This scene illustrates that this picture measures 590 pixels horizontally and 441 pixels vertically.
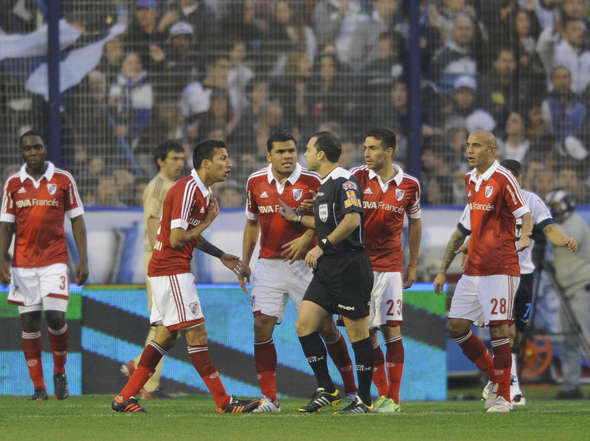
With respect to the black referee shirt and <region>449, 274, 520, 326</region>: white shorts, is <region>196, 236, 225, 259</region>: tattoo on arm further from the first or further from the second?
<region>449, 274, 520, 326</region>: white shorts

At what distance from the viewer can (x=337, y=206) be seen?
750 centimetres

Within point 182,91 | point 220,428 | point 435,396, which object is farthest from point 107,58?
point 220,428

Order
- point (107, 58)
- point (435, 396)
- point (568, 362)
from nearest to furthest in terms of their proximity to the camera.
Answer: point (435, 396), point (568, 362), point (107, 58)

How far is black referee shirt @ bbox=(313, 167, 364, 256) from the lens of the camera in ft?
24.5

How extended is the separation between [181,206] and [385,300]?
1.79 metres

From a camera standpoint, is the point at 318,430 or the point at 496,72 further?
the point at 496,72

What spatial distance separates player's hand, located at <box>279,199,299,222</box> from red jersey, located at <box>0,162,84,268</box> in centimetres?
228

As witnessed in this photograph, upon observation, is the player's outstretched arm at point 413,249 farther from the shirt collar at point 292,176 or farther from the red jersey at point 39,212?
the red jersey at point 39,212

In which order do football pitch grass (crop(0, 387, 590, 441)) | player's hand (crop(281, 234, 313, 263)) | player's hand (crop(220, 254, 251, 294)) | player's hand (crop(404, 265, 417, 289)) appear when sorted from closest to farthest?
1. football pitch grass (crop(0, 387, 590, 441))
2. player's hand (crop(220, 254, 251, 294))
3. player's hand (crop(281, 234, 313, 263))
4. player's hand (crop(404, 265, 417, 289))

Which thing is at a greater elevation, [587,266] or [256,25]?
[256,25]

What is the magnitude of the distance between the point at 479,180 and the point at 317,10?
17.3ft

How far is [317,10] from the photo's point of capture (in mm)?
12945

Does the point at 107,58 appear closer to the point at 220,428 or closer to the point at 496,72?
the point at 496,72

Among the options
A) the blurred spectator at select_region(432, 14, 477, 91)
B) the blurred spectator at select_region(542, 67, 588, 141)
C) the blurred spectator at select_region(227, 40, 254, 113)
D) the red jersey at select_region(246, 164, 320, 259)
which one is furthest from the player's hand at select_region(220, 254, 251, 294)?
the blurred spectator at select_region(542, 67, 588, 141)
